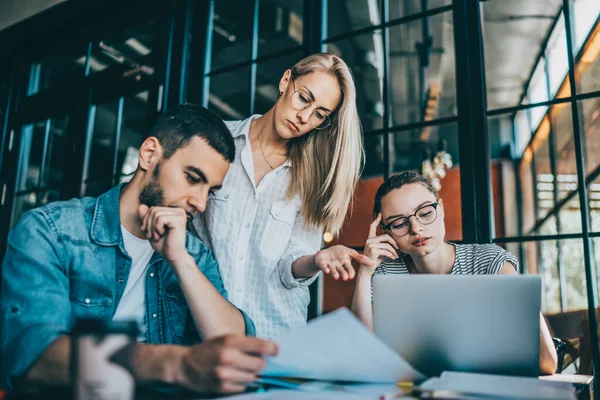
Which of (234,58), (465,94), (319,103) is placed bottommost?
(319,103)

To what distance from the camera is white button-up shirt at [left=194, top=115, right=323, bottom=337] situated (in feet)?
6.04

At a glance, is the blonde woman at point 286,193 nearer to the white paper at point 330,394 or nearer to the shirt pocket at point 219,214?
the shirt pocket at point 219,214

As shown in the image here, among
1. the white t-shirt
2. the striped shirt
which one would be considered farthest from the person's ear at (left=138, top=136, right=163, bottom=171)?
the striped shirt

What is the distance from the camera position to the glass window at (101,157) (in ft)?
10.3

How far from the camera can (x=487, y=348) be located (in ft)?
3.09

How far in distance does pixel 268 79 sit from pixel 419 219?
3971mm

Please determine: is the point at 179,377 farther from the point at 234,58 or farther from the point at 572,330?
the point at 234,58

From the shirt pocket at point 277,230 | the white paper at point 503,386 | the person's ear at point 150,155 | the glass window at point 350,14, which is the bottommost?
the white paper at point 503,386

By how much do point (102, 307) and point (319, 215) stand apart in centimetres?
90

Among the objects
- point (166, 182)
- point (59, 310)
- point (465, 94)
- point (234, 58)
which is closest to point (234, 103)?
point (234, 58)

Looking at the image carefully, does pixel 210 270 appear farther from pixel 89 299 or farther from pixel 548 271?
pixel 548 271

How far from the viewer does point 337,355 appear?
77 cm

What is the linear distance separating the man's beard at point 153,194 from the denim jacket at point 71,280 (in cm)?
7

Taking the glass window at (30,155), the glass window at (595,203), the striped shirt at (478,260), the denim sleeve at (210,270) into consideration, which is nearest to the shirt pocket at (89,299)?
the denim sleeve at (210,270)
